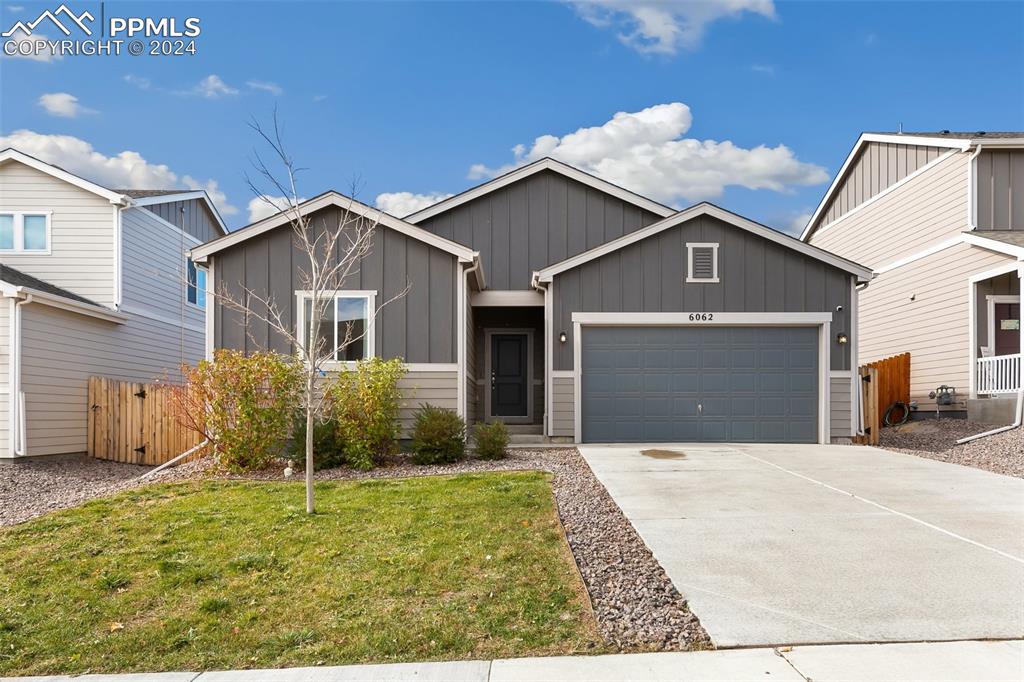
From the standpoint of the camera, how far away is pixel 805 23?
12.2m

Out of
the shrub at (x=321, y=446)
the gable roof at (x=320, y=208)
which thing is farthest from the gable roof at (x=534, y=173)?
the shrub at (x=321, y=446)

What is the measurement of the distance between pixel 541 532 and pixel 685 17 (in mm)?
10110

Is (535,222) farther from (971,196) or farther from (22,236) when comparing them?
(22,236)

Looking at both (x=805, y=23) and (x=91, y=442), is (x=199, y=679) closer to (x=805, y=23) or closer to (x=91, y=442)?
(x=91, y=442)

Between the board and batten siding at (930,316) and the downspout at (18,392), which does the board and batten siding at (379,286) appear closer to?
the downspout at (18,392)

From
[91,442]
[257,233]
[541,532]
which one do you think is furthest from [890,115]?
[91,442]

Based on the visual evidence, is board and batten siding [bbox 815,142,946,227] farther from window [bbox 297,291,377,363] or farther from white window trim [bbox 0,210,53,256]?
white window trim [bbox 0,210,53,256]

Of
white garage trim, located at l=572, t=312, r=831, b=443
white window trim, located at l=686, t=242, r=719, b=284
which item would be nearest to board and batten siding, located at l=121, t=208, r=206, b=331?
white garage trim, located at l=572, t=312, r=831, b=443

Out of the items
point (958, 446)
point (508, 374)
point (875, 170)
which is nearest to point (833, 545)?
point (958, 446)

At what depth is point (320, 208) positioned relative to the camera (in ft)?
38.7

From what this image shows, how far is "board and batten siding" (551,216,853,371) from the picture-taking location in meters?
12.8

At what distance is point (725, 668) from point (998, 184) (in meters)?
17.1

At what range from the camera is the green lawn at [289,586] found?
13.9ft

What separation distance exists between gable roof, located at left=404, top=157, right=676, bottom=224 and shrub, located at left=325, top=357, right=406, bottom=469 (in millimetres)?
5791
